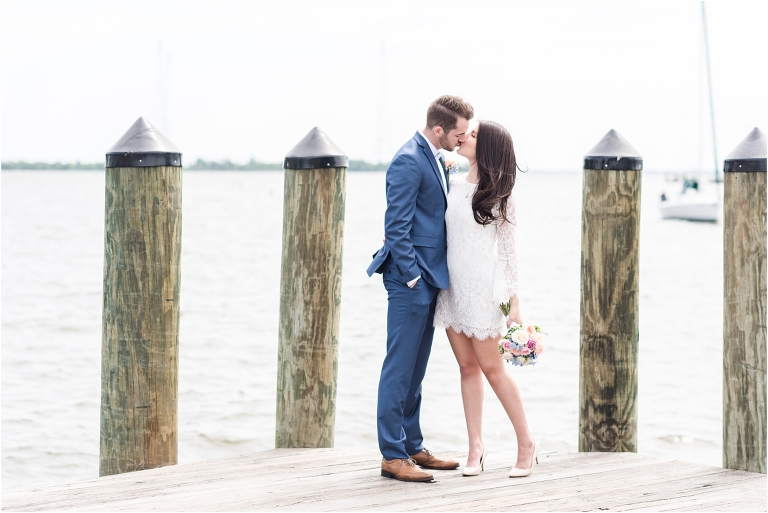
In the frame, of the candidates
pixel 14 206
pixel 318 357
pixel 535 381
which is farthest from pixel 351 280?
pixel 14 206

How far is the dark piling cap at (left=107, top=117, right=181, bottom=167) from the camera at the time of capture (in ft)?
14.6

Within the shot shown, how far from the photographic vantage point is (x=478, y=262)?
14.3 feet

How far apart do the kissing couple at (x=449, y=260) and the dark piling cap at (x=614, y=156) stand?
26.9 inches

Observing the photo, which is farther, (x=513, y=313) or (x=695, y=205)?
(x=695, y=205)

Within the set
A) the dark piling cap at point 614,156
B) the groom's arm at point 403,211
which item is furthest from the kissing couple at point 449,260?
the dark piling cap at point 614,156

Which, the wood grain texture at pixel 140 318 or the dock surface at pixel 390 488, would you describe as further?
the wood grain texture at pixel 140 318

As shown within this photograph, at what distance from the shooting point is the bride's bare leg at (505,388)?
447 cm

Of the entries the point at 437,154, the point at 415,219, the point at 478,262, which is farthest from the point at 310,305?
the point at 437,154

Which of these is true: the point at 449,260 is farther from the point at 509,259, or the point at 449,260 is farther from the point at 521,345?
the point at 521,345

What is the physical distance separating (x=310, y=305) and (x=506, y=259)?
115cm

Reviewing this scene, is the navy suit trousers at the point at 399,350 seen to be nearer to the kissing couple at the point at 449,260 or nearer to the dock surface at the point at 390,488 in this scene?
the kissing couple at the point at 449,260

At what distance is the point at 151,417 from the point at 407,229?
5.55 feet

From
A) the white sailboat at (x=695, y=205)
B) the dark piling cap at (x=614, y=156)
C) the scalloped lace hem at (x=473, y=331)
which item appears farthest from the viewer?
the white sailboat at (x=695, y=205)

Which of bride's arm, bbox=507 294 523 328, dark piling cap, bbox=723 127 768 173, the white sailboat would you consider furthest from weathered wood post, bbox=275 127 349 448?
the white sailboat
